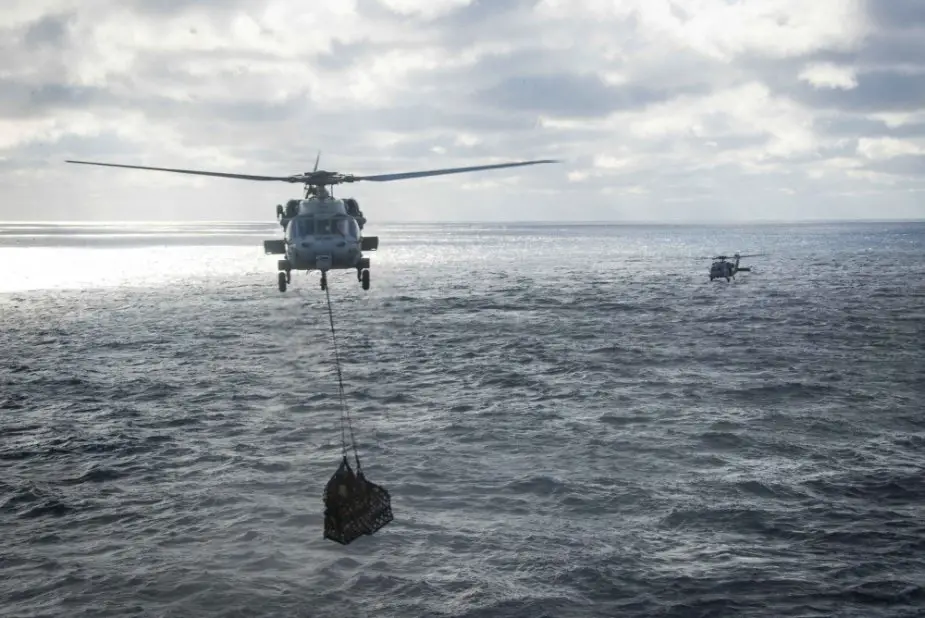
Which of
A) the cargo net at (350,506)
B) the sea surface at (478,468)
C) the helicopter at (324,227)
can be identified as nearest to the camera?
the cargo net at (350,506)

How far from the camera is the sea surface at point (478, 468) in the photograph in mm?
20781

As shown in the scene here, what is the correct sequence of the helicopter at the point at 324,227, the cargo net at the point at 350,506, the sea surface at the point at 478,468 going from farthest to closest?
the helicopter at the point at 324,227
the sea surface at the point at 478,468
the cargo net at the point at 350,506

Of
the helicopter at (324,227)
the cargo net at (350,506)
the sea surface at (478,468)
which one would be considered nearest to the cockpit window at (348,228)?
the helicopter at (324,227)

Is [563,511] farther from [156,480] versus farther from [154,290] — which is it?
[154,290]

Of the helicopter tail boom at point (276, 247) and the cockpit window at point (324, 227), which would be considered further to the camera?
the helicopter tail boom at point (276, 247)

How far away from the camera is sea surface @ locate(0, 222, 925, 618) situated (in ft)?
68.2

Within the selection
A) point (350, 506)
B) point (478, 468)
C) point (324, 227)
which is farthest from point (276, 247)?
point (350, 506)

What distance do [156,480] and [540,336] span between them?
3702 centimetres

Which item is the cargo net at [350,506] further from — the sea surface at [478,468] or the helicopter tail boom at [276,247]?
the helicopter tail boom at [276,247]

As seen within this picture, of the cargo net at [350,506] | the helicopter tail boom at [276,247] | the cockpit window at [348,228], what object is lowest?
the cargo net at [350,506]

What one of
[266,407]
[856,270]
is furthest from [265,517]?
[856,270]

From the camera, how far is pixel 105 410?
38.8 m

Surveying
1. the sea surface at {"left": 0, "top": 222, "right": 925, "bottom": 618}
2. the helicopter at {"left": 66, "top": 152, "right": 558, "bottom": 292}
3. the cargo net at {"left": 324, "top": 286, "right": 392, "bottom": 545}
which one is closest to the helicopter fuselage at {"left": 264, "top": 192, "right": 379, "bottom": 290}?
the helicopter at {"left": 66, "top": 152, "right": 558, "bottom": 292}

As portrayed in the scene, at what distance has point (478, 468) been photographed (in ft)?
97.1
